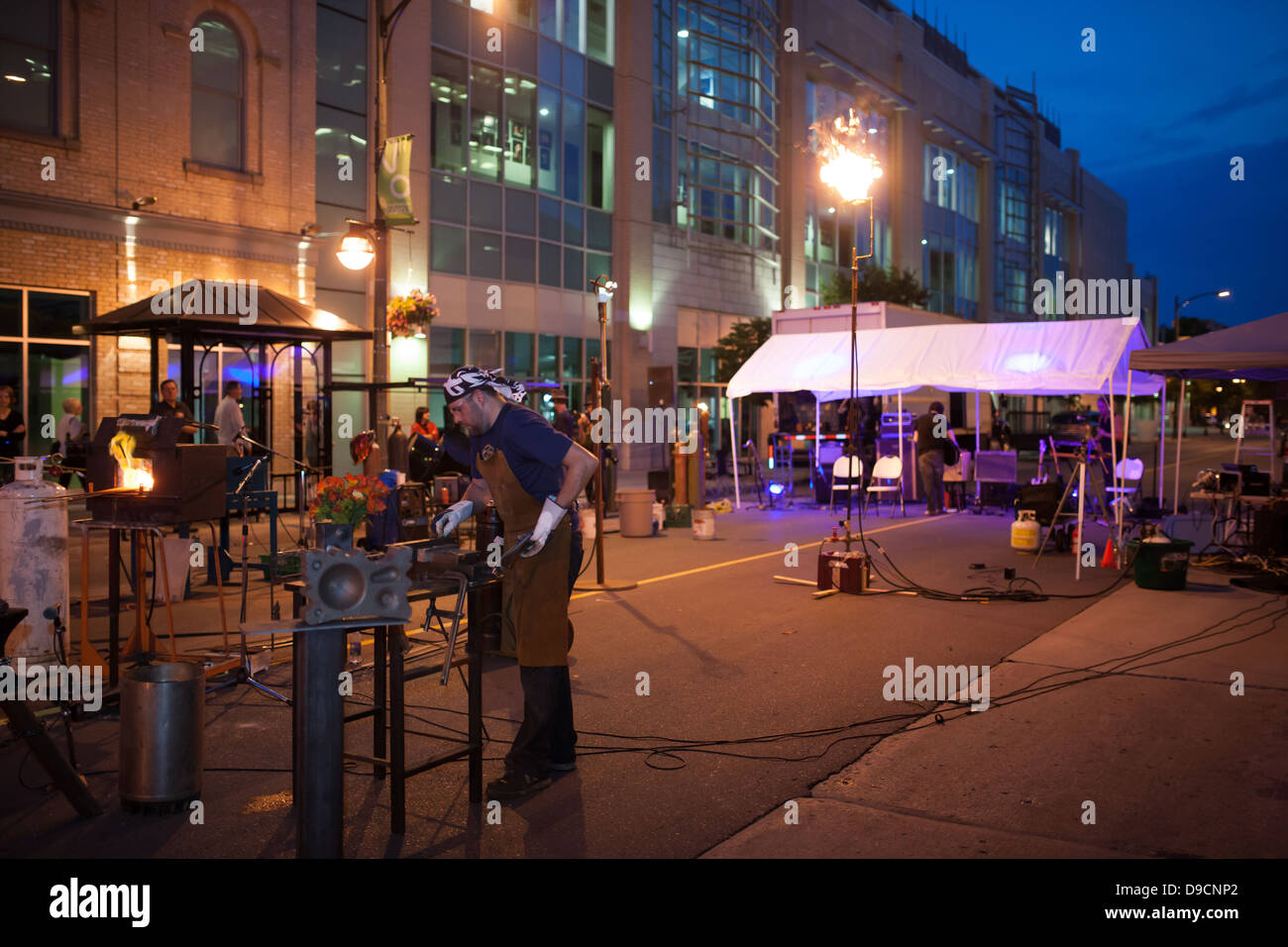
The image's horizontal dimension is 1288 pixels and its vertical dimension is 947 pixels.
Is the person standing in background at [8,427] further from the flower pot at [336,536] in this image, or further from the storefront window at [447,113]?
the storefront window at [447,113]

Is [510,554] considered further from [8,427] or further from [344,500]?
[8,427]

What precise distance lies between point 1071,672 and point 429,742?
4.67 metres

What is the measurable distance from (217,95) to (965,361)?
14408 mm

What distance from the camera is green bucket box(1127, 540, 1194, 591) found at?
11.3m

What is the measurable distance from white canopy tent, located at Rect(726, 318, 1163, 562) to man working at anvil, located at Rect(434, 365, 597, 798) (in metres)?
11.4

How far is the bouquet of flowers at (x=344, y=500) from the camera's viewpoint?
5469mm

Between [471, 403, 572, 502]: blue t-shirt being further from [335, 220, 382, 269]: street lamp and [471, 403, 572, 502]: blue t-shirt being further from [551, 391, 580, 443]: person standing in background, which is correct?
[551, 391, 580, 443]: person standing in background

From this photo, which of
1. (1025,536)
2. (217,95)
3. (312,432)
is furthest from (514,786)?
(217,95)

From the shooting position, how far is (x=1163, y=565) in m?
11.3

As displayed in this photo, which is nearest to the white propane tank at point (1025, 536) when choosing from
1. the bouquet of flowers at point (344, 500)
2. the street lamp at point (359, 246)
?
the street lamp at point (359, 246)

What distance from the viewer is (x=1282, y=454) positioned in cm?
1745

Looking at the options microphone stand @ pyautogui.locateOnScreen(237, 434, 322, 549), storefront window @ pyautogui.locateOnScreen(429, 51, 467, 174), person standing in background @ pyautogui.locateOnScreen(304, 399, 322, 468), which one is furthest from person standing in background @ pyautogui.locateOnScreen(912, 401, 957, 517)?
storefront window @ pyautogui.locateOnScreen(429, 51, 467, 174)

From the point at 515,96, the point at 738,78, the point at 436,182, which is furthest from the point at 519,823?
the point at 738,78
